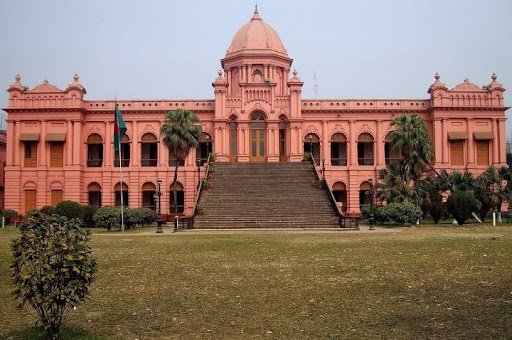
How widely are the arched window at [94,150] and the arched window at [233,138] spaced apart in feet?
38.8

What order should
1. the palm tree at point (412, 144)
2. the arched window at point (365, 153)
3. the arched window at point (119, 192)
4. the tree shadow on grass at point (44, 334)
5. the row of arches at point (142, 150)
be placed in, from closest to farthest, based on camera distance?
the tree shadow on grass at point (44, 334), the palm tree at point (412, 144), the arched window at point (119, 192), the row of arches at point (142, 150), the arched window at point (365, 153)

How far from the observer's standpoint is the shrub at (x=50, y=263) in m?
8.66

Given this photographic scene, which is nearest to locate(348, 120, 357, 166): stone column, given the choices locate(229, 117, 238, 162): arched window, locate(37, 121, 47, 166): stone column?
locate(229, 117, 238, 162): arched window

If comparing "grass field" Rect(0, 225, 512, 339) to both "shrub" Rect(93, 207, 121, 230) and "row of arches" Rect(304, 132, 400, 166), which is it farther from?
"row of arches" Rect(304, 132, 400, 166)

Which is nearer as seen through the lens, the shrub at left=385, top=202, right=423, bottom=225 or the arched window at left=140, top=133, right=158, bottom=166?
the shrub at left=385, top=202, right=423, bottom=225

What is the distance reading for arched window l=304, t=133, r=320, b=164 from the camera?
5415 centimetres

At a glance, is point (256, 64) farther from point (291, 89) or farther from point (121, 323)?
point (121, 323)

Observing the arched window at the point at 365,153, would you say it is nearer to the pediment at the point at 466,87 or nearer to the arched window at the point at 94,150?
the pediment at the point at 466,87

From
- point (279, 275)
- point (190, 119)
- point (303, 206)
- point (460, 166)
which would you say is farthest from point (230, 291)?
point (460, 166)

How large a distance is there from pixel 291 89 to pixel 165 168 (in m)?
13.3

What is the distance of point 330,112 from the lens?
54.0 metres

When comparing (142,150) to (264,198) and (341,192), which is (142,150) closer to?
(341,192)

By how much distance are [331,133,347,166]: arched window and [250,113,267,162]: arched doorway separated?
6502 mm

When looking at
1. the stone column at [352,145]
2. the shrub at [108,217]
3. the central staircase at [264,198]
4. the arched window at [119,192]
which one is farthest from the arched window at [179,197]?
the shrub at [108,217]
